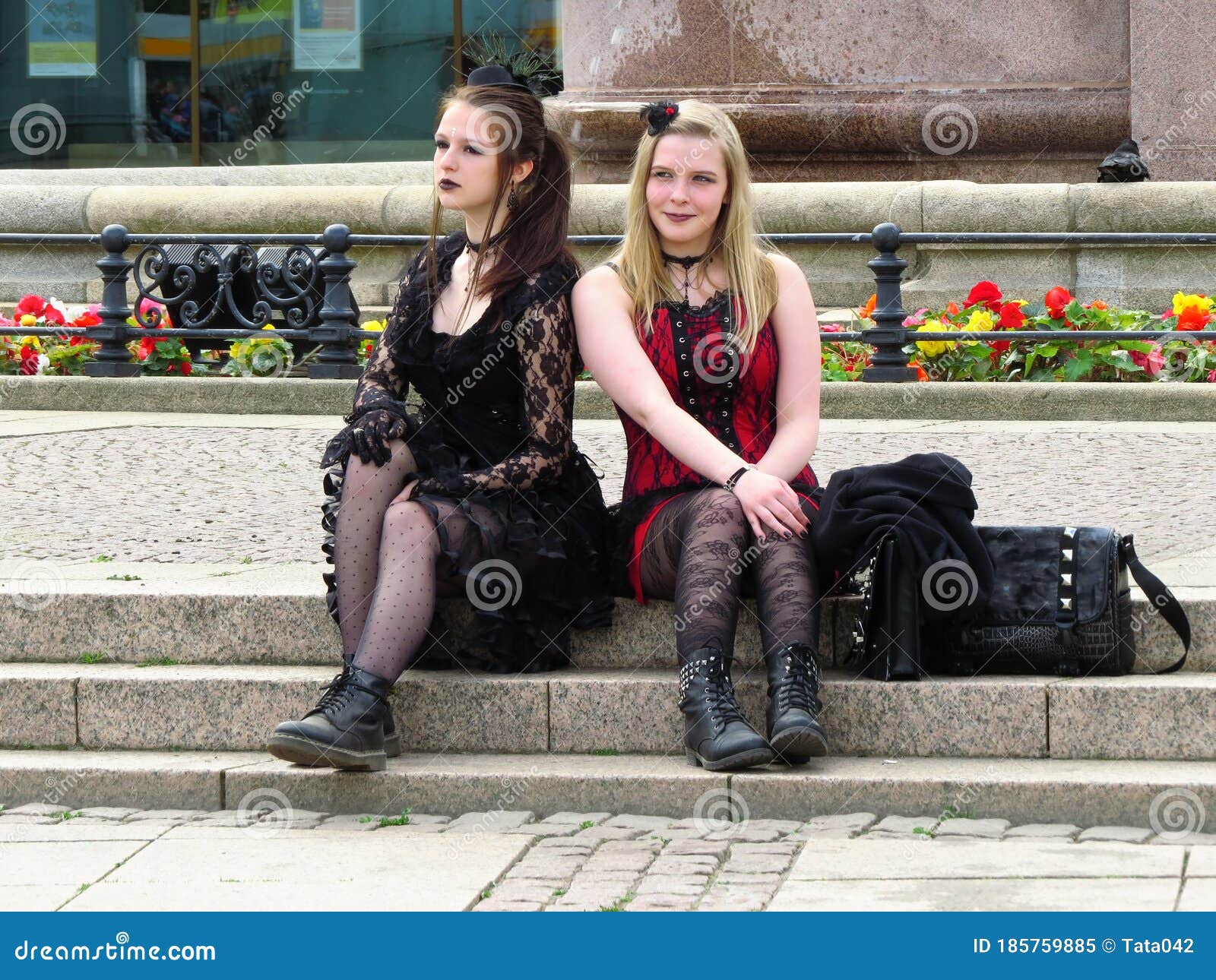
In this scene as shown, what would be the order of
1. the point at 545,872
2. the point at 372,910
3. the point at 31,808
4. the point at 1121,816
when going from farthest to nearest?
the point at 31,808 → the point at 1121,816 → the point at 545,872 → the point at 372,910

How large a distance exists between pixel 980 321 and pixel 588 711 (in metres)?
5.12

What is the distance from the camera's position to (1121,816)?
405 cm

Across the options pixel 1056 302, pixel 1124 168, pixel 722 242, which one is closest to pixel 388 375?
pixel 722 242

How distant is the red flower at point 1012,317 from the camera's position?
29.7 feet

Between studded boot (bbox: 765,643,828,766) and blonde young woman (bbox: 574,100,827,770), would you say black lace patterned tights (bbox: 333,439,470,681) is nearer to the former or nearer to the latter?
blonde young woman (bbox: 574,100,827,770)

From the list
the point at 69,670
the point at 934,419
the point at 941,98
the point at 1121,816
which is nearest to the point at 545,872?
the point at 1121,816

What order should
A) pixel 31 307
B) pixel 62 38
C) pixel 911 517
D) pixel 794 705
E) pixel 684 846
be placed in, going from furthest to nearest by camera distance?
pixel 62 38
pixel 31 307
pixel 911 517
pixel 794 705
pixel 684 846

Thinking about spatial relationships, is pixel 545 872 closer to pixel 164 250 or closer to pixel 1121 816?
pixel 1121 816

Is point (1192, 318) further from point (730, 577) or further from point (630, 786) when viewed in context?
point (630, 786)

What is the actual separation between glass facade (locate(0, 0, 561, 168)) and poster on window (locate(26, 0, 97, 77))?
0.02 m

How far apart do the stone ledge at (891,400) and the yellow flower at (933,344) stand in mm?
182

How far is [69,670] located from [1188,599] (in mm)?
2726

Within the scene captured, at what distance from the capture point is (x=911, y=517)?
428 cm

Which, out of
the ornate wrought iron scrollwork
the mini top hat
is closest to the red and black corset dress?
the mini top hat
